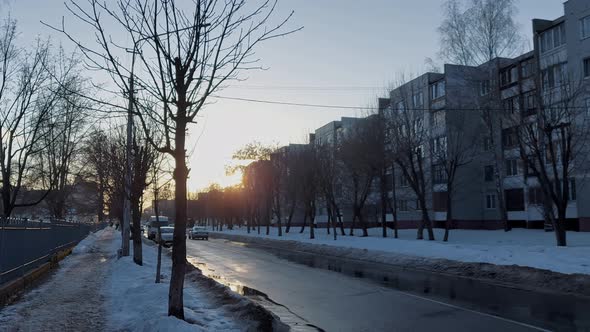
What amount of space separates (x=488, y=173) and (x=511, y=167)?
146 inches

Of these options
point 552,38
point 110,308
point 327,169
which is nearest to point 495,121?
point 552,38

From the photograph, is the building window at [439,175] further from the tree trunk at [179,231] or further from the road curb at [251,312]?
the tree trunk at [179,231]

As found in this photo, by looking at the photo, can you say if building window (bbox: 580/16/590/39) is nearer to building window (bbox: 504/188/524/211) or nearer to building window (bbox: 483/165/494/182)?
building window (bbox: 504/188/524/211)

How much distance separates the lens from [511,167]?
158ft

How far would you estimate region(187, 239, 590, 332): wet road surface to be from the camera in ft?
30.0

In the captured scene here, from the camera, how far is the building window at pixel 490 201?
168 ft

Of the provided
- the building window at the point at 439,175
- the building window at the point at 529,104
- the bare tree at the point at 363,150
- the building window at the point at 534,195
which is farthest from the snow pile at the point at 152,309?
the building window at the point at 439,175

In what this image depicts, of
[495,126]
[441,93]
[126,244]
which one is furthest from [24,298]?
[441,93]

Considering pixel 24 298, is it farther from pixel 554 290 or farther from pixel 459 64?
pixel 459 64

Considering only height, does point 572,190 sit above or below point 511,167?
below

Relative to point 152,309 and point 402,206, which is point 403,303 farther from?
point 402,206

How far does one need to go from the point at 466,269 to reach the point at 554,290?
185 inches

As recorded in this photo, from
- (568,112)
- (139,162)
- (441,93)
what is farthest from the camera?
(441,93)

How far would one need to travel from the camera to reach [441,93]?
5281cm
